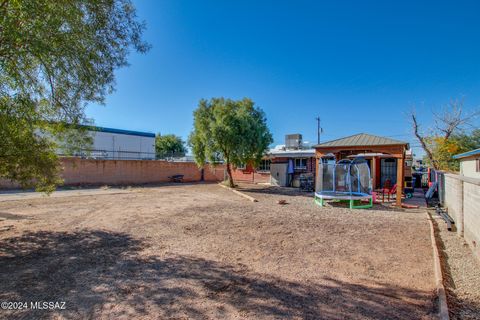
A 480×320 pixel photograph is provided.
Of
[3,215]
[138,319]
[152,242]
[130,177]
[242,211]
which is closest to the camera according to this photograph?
[138,319]

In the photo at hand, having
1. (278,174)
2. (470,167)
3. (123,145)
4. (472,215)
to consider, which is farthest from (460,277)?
(123,145)

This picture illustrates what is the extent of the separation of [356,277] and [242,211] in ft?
18.9

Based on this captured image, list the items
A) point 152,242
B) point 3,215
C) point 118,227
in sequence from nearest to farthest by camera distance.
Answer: point 152,242 < point 118,227 < point 3,215

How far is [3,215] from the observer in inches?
322

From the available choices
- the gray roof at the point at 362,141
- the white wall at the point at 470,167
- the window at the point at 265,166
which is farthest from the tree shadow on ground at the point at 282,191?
the white wall at the point at 470,167

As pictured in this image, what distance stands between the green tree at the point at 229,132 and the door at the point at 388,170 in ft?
→ 25.2

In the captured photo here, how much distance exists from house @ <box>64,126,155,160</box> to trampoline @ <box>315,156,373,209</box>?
2052cm

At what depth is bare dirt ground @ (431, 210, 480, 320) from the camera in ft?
10.2

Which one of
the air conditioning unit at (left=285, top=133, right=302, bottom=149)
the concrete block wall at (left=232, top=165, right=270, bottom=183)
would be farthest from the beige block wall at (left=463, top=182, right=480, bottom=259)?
the air conditioning unit at (left=285, top=133, right=302, bottom=149)

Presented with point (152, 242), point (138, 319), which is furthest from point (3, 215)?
point (138, 319)

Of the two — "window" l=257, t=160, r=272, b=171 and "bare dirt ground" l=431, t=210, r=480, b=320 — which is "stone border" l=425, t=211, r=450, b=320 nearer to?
"bare dirt ground" l=431, t=210, r=480, b=320

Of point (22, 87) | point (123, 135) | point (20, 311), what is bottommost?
point (20, 311)

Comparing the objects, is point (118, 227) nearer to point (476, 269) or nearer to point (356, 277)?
point (356, 277)

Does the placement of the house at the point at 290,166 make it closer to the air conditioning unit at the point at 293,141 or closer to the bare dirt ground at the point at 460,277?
the air conditioning unit at the point at 293,141
